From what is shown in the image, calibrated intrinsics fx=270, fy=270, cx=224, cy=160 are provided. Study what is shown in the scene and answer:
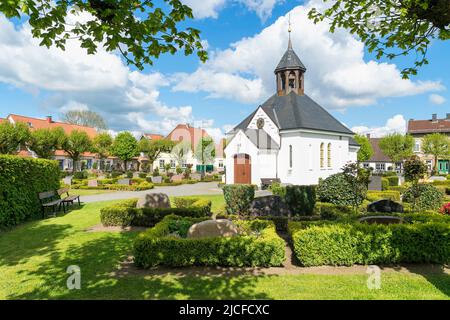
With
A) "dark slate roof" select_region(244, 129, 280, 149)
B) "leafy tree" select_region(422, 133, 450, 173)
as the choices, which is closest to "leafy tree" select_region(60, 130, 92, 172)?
"dark slate roof" select_region(244, 129, 280, 149)

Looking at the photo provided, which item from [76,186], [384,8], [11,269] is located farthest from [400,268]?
[76,186]

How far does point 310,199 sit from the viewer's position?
1362cm

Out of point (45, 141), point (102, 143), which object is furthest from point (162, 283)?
point (102, 143)

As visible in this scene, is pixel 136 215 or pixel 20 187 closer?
pixel 136 215

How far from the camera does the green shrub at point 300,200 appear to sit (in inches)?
527

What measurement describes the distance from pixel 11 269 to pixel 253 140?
23828mm

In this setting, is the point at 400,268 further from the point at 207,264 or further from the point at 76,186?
the point at 76,186

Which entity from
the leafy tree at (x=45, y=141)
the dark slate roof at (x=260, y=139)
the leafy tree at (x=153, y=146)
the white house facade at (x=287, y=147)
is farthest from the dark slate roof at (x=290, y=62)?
the leafy tree at (x=45, y=141)

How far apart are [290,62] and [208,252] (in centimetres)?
3172

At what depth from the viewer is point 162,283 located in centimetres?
600

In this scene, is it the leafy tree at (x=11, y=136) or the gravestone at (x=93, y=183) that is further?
the leafy tree at (x=11, y=136)

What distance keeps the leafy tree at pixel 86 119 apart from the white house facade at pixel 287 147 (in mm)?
51825

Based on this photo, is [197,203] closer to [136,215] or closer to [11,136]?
[136,215]

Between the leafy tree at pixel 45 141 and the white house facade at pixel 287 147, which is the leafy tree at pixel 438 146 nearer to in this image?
the white house facade at pixel 287 147
